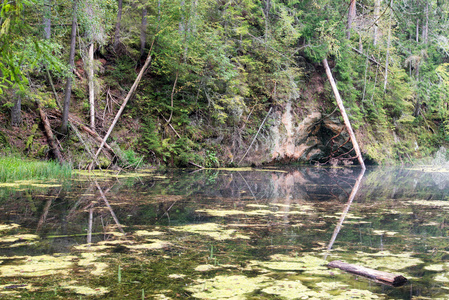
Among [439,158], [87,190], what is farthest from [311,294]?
[439,158]

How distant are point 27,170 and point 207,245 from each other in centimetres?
613

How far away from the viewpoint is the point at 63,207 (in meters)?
5.36

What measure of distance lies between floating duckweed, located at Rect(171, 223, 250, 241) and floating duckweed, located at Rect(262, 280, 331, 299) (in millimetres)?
1378

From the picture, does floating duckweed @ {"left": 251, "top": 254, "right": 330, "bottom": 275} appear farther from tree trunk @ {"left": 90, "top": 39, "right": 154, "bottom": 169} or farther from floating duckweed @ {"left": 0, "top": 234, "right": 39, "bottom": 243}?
tree trunk @ {"left": 90, "top": 39, "right": 154, "bottom": 169}

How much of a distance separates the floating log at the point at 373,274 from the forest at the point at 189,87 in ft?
19.7

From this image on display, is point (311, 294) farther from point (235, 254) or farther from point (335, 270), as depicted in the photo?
point (235, 254)

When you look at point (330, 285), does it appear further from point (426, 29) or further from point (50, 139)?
point (426, 29)

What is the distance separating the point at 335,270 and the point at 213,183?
6277 mm

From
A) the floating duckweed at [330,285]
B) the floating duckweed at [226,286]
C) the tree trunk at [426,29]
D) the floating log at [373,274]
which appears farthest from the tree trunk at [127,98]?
the tree trunk at [426,29]

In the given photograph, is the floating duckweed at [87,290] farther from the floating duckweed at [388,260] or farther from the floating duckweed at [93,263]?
the floating duckweed at [388,260]

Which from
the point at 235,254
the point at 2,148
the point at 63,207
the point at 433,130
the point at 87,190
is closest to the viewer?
the point at 235,254

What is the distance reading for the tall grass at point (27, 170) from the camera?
302 inches

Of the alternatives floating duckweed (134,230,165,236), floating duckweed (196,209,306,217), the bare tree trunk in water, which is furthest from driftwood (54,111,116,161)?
floating duckweed (134,230,165,236)

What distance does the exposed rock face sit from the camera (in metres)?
16.0
